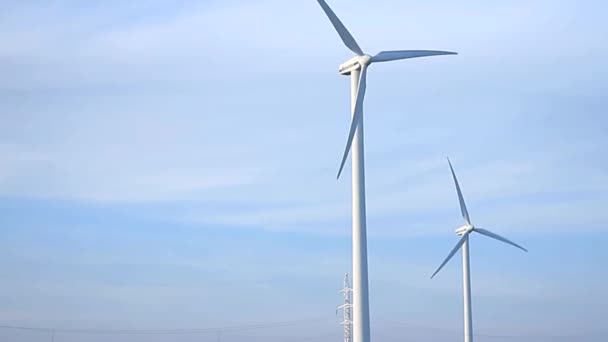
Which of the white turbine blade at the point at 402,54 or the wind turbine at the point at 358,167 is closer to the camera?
the wind turbine at the point at 358,167

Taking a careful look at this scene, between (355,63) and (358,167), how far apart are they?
6428 millimetres

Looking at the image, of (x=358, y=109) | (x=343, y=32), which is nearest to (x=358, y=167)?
(x=358, y=109)

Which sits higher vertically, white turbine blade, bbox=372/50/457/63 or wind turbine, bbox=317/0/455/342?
white turbine blade, bbox=372/50/457/63

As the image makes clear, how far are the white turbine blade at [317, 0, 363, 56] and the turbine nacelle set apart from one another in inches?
30.0

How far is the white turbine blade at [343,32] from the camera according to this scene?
5760 centimetres

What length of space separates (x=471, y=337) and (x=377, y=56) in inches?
1429

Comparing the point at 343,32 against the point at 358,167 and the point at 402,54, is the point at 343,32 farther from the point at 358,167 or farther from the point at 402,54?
the point at 358,167

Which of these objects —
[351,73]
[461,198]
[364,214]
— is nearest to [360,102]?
[351,73]

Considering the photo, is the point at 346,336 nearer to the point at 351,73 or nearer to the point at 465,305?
the point at 465,305

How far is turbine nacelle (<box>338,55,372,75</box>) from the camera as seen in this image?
57812mm

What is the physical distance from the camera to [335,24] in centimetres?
5853

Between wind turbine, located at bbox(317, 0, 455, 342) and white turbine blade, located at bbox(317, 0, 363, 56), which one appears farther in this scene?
white turbine blade, located at bbox(317, 0, 363, 56)

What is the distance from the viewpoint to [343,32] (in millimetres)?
58344

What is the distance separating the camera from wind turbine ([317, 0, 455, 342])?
5475 cm
